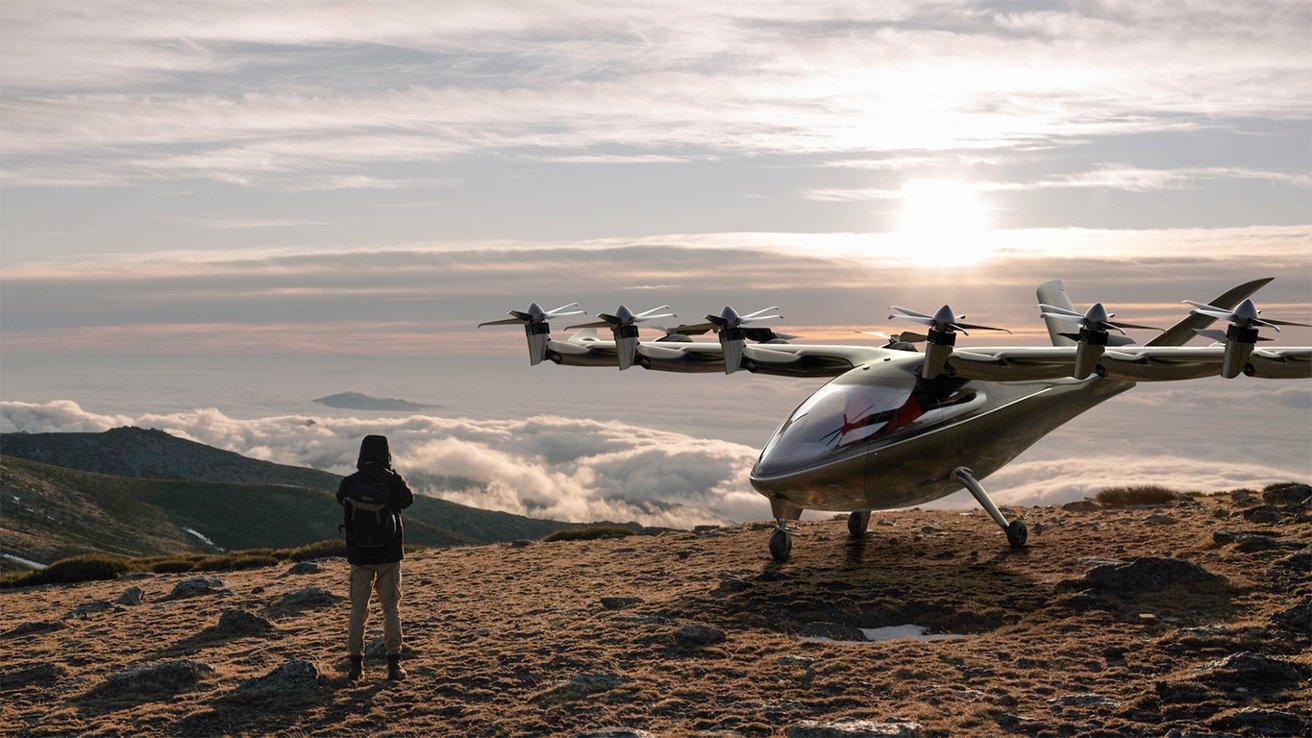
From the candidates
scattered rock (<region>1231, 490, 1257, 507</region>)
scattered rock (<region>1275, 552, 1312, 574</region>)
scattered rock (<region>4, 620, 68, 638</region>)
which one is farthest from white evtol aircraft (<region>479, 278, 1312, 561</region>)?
scattered rock (<region>4, 620, 68, 638</region>)

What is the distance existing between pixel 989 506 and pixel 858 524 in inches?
138

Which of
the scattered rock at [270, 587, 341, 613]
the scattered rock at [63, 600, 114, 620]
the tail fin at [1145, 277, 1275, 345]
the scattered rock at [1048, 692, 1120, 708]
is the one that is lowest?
the scattered rock at [63, 600, 114, 620]

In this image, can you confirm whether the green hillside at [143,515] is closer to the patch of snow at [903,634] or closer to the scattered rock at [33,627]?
the scattered rock at [33,627]

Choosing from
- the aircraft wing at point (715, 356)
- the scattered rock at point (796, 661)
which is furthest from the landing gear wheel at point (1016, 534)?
the scattered rock at point (796, 661)

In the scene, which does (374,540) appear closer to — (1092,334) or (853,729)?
(853,729)

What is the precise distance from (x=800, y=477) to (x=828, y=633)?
4.21m

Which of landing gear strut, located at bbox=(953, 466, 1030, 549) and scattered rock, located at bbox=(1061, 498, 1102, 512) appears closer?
landing gear strut, located at bbox=(953, 466, 1030, 549)

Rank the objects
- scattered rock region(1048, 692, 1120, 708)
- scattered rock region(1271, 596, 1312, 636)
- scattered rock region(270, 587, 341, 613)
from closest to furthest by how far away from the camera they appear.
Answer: scattered rock region(1048, 692, 1120, 708), scattered rock region(1271, 596, 1312, 636), scattered rock region(270, 587, 341, 613)

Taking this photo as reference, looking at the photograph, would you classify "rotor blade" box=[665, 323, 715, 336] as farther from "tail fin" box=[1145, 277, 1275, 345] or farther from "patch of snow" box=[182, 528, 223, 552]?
"patch of snow" box=[182, 528, 223, 552]

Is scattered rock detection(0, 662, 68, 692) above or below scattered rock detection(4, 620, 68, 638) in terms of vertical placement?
above

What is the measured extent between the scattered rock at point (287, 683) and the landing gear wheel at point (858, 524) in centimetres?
1340

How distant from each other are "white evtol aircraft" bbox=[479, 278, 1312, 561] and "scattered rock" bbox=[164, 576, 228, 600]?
33.7 ft

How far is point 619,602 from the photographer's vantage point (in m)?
18.1

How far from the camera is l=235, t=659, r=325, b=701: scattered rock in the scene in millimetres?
13352
